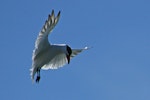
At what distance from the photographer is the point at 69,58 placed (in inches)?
1395

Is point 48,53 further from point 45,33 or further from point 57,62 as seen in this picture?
point 57,62

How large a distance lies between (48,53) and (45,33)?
0.87 m

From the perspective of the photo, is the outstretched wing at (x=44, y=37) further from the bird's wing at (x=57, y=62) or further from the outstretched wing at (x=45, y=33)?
the bird's wing at (x=57, y=62)

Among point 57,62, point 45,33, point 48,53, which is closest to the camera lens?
point 45,33

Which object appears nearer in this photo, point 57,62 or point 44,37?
point 44,37

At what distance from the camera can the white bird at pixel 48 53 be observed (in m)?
33.4

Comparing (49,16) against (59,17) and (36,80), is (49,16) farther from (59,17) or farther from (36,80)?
(36,80)

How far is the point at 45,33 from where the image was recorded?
33.5 metres

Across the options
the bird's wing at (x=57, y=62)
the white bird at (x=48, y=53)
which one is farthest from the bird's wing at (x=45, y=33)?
the bird's wing at (x=57, y=62)

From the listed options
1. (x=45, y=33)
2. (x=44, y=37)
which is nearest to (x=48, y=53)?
(x=44, y=37)

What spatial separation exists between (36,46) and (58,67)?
225cm

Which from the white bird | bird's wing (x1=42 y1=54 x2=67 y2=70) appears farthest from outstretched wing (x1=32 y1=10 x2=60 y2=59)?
bird's wing (x1=42 y1=54 x2=67 y2=70)

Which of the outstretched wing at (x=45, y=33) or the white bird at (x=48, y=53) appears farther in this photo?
the white bird at (x=48, y=53)

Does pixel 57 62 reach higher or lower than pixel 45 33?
lower
